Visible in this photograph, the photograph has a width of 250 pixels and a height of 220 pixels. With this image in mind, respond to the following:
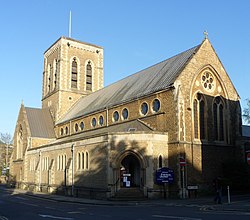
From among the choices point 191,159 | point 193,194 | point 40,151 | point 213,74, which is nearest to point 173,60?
point 213,74

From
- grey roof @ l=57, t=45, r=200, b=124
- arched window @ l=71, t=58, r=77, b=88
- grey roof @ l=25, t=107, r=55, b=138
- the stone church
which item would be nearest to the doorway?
the stone church

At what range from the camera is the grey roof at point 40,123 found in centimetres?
4928

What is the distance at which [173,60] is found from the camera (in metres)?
35.7

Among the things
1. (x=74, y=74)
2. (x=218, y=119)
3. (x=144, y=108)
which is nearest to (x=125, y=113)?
(x=144, y=108)

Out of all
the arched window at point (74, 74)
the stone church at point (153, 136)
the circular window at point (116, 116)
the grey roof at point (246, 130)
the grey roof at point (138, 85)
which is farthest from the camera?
the arched window at point (74, 74)

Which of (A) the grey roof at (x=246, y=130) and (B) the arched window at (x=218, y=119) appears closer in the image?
(B) the arched window at (x=218, y=119)

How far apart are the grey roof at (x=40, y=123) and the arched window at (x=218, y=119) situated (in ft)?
87.0

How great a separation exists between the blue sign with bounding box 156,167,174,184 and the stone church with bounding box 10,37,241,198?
120 mm

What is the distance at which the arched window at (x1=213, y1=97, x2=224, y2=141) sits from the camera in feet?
108

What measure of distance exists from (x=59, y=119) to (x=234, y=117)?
2743 cm

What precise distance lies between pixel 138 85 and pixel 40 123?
20.9 meters

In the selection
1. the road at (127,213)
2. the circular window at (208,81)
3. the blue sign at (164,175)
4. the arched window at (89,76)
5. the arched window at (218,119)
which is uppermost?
the arched window at (89,76)

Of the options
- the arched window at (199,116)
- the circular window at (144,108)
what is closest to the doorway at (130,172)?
the circular window at (144,108)

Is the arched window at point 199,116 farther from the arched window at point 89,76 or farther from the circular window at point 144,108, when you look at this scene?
the arched window at point 89,76
